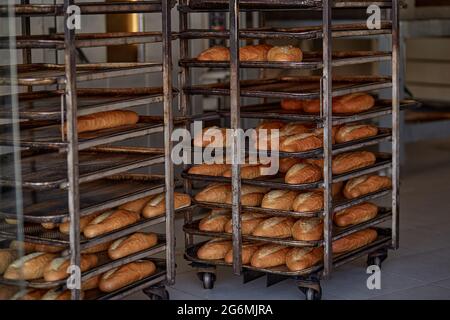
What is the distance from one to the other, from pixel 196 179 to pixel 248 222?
14.7 inches

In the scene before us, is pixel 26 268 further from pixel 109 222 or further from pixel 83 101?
pixel 83 101

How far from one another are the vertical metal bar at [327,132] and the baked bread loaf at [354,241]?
22 centimetres

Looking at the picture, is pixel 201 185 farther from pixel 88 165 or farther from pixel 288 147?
pixel 88 165

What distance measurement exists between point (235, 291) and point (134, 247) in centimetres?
79

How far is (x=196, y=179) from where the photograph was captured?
482 cm

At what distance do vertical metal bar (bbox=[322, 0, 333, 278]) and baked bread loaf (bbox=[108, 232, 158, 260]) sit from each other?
0.88m

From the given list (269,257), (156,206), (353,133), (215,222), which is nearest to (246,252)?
(269,257)

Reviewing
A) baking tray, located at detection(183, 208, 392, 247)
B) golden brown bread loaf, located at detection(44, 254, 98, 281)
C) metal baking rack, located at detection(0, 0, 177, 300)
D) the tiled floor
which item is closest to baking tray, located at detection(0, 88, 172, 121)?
metal baking rack, located at detection(0, 0, 177, 300)

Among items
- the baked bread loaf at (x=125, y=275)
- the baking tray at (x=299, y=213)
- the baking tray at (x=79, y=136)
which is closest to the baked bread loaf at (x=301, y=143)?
the baking tray at (x=299, y=213)

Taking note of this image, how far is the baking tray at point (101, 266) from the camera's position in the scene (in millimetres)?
3773

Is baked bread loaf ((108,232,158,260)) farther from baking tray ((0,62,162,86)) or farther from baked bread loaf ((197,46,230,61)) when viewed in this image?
baked bread loaf ((197,46,230,61))

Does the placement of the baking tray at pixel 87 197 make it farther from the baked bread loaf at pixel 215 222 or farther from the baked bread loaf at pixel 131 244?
the baked bread loaf at pixel 215 222

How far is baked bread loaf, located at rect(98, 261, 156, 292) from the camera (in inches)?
162
